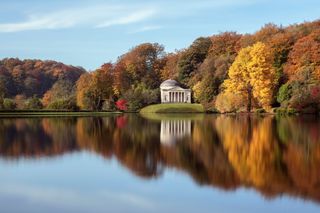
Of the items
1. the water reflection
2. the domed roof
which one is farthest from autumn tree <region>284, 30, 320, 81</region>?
the water reflection

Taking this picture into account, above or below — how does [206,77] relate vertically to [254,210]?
above

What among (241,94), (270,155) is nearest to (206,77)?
(241,94)

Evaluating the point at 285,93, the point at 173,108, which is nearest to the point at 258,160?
the point at 285,93

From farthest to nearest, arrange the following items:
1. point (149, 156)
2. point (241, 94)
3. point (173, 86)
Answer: point (173, 86) → point (241, 94) → point (149, 156)

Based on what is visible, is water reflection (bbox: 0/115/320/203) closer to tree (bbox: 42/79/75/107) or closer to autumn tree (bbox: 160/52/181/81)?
tree (bbox: 42/79/75/107)

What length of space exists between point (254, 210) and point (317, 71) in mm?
49010

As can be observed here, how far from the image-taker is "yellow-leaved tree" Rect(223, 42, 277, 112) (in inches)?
2357

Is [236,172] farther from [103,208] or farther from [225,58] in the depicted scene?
[225,58]

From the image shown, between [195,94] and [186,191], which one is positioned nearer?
[186,191]

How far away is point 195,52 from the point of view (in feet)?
269

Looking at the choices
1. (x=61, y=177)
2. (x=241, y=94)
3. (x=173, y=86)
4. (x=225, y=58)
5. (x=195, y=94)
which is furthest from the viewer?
(x=173, y=86)

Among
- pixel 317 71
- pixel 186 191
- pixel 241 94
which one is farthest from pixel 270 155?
pixel 241 94

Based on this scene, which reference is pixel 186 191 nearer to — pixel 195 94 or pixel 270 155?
pixel 270 155

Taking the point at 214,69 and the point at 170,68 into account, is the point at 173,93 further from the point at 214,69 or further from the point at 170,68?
the point at 214,69
